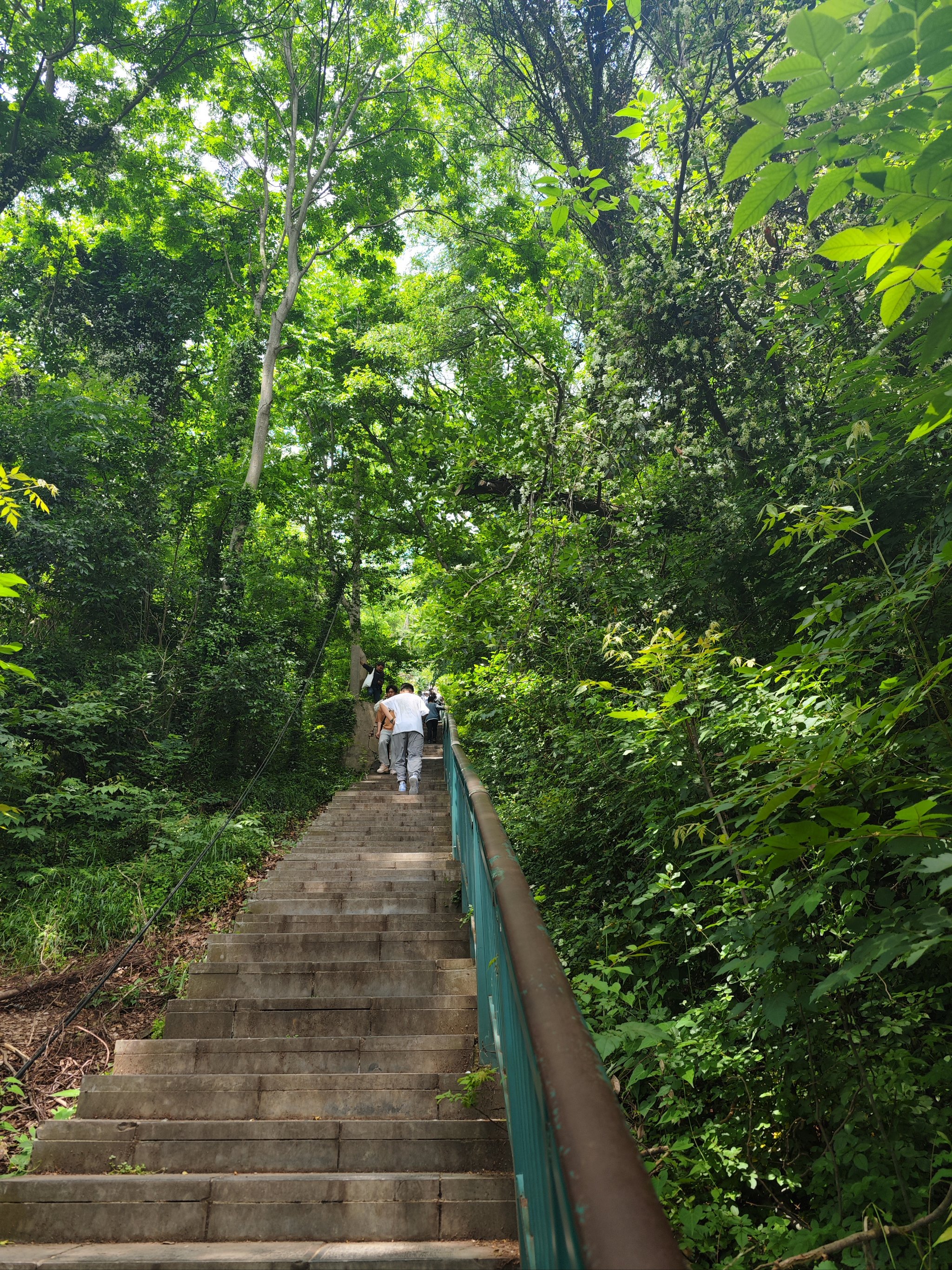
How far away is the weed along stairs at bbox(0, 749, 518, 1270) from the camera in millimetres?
2637

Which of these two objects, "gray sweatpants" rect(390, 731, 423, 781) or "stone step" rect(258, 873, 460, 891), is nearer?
"stone step" rect(258, 873, 460, 891)

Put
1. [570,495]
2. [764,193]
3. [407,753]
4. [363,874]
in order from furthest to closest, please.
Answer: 1. [407,753]
2. [570,495]
3. [363,874]
4. [764,193]

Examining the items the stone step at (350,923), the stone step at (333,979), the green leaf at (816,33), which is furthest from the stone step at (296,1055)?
the green leaf at (816,33)

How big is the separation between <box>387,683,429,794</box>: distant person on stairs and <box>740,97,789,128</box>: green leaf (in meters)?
9.37

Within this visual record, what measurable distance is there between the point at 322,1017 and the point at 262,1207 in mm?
1534

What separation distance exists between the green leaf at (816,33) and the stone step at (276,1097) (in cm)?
371

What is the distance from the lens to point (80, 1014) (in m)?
5.52

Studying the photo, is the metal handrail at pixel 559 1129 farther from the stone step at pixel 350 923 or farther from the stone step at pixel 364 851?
the stone step at pixel 364 851

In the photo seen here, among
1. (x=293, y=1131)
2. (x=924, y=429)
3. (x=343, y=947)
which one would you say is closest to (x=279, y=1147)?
(x=293, y=1131)

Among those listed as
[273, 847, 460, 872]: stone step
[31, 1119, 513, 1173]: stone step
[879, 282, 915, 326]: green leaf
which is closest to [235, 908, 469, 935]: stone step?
[273, 847, 460, 872]: stone step

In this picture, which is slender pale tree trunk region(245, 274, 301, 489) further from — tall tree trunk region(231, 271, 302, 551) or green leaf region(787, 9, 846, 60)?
green leaf region(787, 9, 846, 60)

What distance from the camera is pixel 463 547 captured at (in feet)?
49.1

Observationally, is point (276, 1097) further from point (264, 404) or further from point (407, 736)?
point (264, 404)

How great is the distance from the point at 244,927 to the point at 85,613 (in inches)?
267
